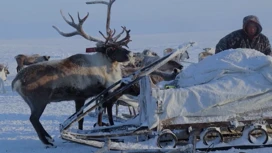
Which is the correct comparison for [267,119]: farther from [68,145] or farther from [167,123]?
[68,145]

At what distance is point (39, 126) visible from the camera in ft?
24.7

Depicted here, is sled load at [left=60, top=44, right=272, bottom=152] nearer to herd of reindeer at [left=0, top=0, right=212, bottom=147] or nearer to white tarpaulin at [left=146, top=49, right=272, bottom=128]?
white tarpaulin at [left=146, top=49, right=272, bottom=128]

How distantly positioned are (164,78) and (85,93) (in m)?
1.35

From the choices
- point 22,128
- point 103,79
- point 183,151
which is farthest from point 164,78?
point 183,151

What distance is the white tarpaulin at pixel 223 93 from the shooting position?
5.51m

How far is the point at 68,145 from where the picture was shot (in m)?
7.32

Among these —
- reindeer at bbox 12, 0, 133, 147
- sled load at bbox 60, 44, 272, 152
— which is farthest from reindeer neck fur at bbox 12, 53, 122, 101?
sled load at bbox 60, 44, 272, 152

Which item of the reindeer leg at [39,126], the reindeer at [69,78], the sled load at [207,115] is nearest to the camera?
the sled load at [207,115]

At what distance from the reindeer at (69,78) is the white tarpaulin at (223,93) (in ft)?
7.68

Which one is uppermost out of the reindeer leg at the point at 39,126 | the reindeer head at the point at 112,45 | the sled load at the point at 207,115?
the reindeer head at the point at 112,45

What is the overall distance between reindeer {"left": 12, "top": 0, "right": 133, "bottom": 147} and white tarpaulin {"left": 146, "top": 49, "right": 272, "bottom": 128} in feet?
7.68

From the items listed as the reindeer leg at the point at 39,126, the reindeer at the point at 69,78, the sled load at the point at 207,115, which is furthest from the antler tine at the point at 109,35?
the sled load at the point at 207,115

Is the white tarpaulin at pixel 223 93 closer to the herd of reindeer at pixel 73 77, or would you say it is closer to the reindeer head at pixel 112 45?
the herd of reindeer at pixel 73 77

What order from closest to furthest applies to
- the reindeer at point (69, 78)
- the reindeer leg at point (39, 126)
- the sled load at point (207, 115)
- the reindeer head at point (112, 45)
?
the sled load at point (207, 115) → the reindeer leg at point (39, 126) → the reindeer at point (69, 78) → the reindeer head at point (112, 45)
